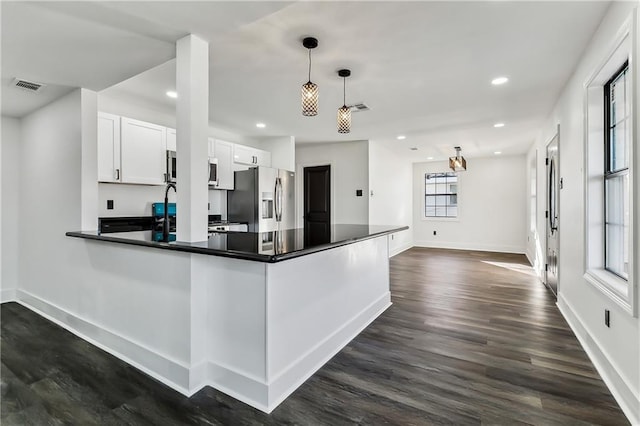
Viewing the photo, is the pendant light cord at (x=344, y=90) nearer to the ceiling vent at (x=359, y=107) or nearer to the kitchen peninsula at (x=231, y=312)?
the ceiling vent at (x=359, y=107)

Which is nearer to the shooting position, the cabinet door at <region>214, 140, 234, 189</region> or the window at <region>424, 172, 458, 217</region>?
the cabinet door at <region>214, 140, 234, 189</region>

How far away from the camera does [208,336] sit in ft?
6.81

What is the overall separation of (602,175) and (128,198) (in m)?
4.94

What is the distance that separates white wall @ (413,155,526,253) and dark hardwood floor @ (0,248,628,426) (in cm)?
528

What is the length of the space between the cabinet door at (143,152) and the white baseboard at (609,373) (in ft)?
15.0

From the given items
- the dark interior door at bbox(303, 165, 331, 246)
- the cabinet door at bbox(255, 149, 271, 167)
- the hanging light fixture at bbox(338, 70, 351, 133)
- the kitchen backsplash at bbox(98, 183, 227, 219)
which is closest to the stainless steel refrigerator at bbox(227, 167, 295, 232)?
the cabinet door at bbox(255, 149, 271, 167)

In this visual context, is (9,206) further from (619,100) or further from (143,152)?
(619,100)

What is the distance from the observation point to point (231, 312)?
1.98m

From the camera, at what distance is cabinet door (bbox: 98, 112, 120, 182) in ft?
11.4

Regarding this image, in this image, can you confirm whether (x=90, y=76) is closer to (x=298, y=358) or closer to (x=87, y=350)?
(x=87, y=350)

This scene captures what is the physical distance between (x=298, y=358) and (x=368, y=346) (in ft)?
2.48

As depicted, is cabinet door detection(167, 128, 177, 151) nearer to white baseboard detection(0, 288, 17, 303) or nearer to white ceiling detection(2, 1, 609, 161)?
white ceiling detection(2, 1, 609, 161)

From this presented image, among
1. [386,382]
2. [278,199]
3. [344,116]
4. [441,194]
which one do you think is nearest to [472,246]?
[441,194]

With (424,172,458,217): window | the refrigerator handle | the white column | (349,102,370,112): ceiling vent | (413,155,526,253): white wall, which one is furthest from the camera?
(424,172,458,217): window
